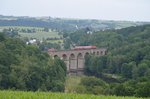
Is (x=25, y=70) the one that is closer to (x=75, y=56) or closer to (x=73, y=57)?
(x=73, y=57)

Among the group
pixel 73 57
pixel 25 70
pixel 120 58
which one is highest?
pixel 25 70

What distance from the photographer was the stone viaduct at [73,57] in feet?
→ 274

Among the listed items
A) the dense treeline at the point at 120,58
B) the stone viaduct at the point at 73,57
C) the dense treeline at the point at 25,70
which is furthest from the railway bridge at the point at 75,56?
the dense treeline at the point at 25,70

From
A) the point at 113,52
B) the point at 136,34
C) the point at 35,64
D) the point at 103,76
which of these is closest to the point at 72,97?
the point at 35,64

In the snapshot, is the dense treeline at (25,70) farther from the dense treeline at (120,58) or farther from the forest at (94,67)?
the dense treeline at (120,58)

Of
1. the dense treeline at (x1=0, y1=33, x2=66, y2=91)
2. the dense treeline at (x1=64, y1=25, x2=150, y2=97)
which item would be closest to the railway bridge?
the dense treeline at (x1=64, y1=25, x2=150, y2=97)

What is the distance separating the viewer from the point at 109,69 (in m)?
79.9

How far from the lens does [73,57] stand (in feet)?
292

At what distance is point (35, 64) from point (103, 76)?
23646 mm

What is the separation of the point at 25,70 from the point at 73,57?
131 ft

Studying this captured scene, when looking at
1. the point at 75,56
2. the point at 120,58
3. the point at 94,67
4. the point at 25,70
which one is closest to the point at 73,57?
the point at 75,56

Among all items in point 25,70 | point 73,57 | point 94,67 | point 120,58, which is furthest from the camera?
point 73,57

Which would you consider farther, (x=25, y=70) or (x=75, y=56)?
(x=75, y=56)

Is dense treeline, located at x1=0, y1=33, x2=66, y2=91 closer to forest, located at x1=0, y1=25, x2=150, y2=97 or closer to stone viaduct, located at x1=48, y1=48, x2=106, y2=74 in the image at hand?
forest, located at x1=0, y1=25, x2=150, y2=97
